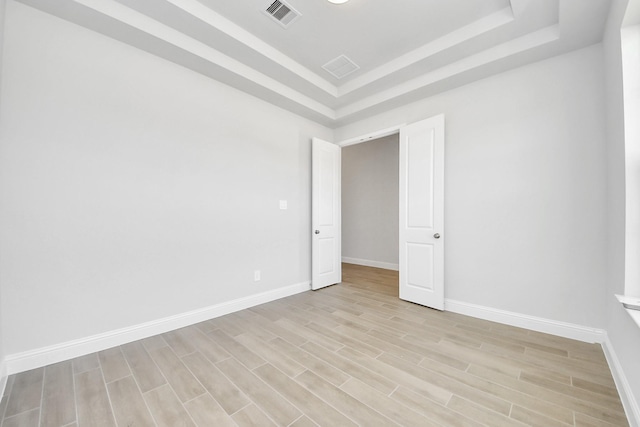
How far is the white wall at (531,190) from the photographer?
2311 millimetres

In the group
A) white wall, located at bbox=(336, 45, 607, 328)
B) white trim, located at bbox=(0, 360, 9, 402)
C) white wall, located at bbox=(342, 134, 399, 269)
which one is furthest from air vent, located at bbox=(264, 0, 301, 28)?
white wall, located at bbox=(342, 134, 399, 269)

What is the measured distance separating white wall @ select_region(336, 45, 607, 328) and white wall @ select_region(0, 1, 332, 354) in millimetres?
2595

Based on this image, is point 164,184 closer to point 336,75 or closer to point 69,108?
point 69,108

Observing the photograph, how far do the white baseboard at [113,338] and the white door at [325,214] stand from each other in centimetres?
113

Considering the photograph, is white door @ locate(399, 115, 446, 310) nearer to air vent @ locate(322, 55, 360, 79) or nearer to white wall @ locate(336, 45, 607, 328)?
white wall @ locate(336, 45, 607, 328)

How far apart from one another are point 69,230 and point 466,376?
3298 mm

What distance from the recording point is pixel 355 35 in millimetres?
2658

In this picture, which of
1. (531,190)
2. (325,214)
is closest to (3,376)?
(325,214)

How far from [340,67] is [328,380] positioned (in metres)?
3.37

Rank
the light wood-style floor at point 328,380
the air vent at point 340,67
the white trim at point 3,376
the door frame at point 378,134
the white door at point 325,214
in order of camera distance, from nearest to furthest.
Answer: the light wood-style floor at point 328,380
the white trim at point 3,376
the air vent at point 340,67
the door frame at point 378,134
the white door at point 325,214

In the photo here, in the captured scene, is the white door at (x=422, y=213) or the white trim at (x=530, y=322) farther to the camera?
the white door at (x=422, y=213)

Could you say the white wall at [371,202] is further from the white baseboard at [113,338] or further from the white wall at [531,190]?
the white baseboard at [113,338]

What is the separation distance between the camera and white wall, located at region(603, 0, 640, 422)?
1514 millimetres

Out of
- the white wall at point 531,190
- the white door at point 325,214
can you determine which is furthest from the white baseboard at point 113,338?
the white wall at point 531,190
